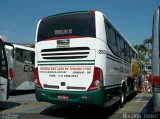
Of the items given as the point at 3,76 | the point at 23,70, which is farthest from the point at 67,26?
the point at 23,70

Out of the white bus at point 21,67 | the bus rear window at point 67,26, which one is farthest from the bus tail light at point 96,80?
the white bus at point 21,67

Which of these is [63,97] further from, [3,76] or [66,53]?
[3,76]

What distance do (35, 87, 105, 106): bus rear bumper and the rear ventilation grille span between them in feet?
3.63

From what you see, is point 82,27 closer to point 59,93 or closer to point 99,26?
point 99,26

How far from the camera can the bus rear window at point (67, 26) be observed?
10.2 meters

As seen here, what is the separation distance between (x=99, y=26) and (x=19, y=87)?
36.9 feet

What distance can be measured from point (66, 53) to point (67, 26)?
2.97 ft

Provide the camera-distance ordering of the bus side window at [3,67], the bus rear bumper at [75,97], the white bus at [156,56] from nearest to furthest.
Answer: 1. the white bus at [156,56]
2. the bus rear bumper at [75,97]
3. the bus side window at [3,67]

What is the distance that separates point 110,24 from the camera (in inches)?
457

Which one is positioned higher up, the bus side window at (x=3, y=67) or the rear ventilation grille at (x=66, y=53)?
the rear ventilation grille at (x=66, y=53)

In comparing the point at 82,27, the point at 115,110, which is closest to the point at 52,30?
the point at 82,27

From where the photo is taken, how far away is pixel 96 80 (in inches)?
386

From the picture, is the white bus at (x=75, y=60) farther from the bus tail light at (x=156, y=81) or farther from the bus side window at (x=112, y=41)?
the bus tail light at (x=156, y=81)

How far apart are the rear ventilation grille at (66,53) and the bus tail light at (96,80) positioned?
62 cm
